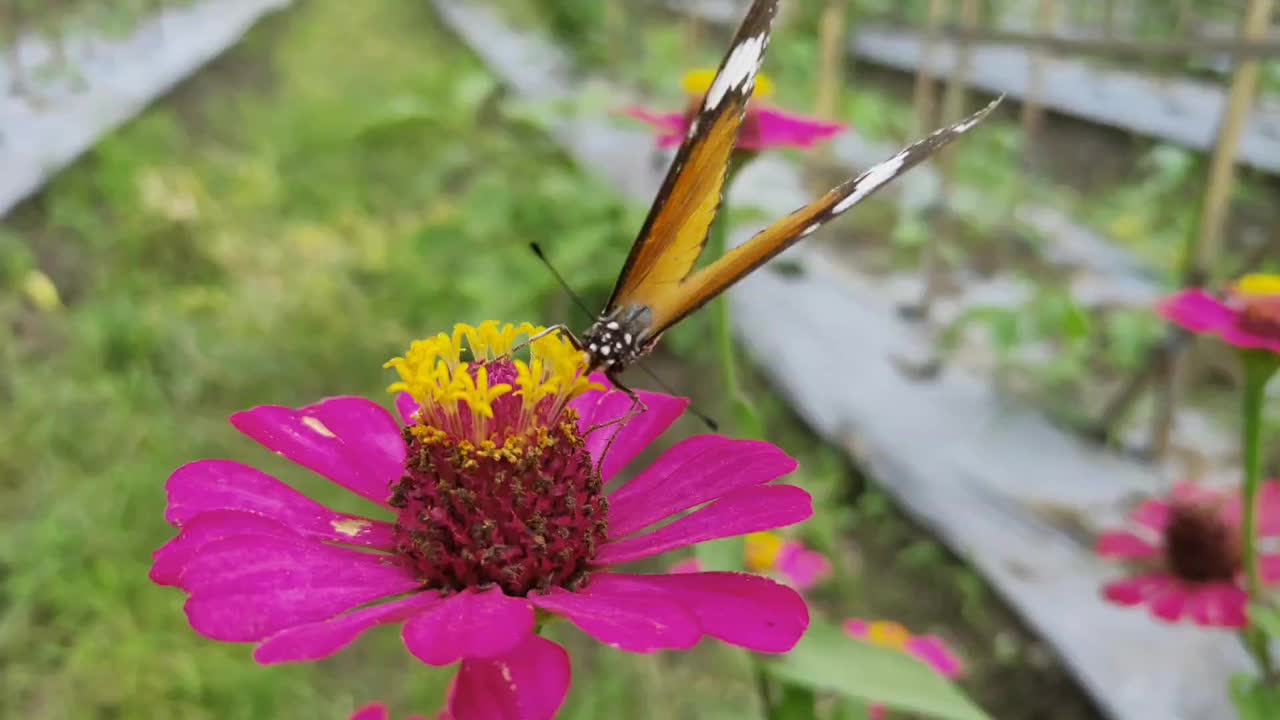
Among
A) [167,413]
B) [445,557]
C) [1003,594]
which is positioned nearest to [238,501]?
[445,557]

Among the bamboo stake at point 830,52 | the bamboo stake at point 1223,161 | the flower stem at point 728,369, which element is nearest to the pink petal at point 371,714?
the flower stem at point 728,369

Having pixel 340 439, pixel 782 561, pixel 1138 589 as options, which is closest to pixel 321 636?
pixel 340 439

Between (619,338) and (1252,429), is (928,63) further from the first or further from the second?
(619,338)

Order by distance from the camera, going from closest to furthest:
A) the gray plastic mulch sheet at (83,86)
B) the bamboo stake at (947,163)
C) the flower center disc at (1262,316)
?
the flower center disc at (1262,316) < the bamboo stake at (947,163) < the gray plastic mulch sheet at (83,86)

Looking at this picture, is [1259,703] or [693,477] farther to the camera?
[1259,703]


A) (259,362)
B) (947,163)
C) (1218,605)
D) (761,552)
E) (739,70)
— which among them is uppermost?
(739,70)

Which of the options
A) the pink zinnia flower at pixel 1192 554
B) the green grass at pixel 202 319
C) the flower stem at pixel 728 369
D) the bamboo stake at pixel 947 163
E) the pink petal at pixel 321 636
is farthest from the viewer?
the bamboo stake at pixel 947 163

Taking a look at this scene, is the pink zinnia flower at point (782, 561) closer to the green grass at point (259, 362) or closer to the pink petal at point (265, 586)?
the green grass at point (259, 362)
